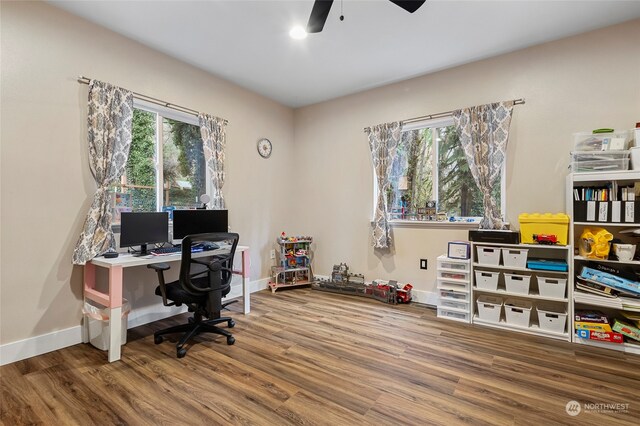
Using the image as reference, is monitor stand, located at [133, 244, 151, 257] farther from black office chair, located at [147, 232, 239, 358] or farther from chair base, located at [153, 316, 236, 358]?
chair base, located at [153, 316, 236, 358]

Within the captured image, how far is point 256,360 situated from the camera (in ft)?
7.47

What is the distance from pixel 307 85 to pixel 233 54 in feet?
3.66

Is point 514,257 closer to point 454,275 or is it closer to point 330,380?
point 454,275

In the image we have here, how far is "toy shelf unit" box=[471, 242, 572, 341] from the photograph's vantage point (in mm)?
2666

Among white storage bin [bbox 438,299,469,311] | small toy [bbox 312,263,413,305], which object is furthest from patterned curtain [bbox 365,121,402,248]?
white storage bin [bbox 438,299,469,311]

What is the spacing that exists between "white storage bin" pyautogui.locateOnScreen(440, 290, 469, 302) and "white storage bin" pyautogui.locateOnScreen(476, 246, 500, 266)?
388mm

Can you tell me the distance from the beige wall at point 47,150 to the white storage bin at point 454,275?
123 inches

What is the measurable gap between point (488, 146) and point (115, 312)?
390cm

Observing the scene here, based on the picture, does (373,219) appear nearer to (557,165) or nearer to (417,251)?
(417,251)

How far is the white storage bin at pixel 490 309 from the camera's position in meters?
2.90

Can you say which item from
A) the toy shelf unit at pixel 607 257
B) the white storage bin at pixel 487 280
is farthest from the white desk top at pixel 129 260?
the toy shelf unit at pixel 607 257

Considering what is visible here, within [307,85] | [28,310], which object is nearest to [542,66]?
[307,85]

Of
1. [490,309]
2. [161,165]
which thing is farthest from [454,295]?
[161,165]

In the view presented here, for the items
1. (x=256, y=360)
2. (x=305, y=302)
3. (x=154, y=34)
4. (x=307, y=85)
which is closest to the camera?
(x=256, y=360)
